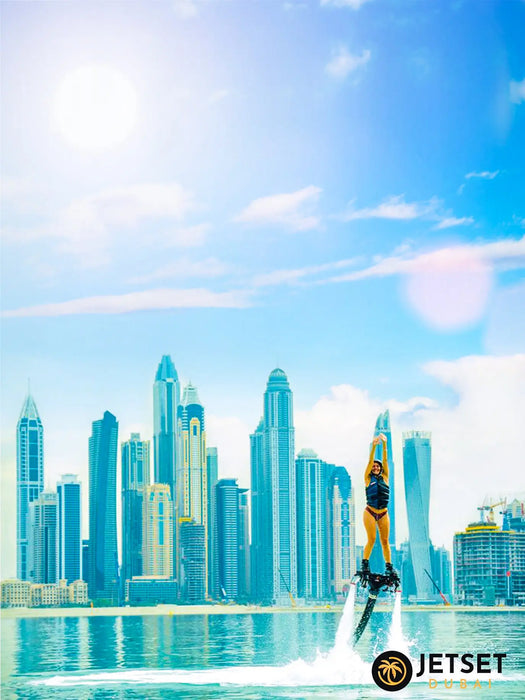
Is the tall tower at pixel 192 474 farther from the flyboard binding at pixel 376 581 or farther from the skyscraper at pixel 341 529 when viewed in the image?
the flyboard binding at pixel 376 581

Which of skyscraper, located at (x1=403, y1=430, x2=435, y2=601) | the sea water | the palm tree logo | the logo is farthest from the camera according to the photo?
skyscraper, located at (x1=403, y1=430, x2=435, y2=601)

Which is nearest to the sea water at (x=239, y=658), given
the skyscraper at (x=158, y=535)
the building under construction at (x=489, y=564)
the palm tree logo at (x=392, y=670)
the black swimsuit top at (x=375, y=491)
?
the palm tree logo at (x=392, y=670)

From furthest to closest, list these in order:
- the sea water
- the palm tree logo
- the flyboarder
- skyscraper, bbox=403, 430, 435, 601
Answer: skyscraper, bbox=403, 430, 435, 601 < the sea water < the palm tree logo < the flyboarder

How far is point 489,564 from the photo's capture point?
55.1 meters

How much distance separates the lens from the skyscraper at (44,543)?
64500 mm

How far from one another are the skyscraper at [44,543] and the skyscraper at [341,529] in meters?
16.3

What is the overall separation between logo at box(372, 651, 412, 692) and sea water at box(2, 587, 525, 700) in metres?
0.93

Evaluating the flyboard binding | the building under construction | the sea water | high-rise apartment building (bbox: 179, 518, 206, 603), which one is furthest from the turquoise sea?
high-rise apartment building (bbox: 179, 518, 206, 603)

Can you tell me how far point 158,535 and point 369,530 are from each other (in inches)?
2038

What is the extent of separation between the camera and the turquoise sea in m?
18.2

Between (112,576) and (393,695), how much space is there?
1971 inches

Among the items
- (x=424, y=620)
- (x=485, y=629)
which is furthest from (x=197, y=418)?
(x=485, y=629)

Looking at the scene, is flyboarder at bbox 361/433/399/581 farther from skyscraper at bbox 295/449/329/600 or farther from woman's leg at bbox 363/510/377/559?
skyscraper at bbox 295/449/329/600

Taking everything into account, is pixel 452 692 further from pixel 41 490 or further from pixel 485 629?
pixel 41 490
